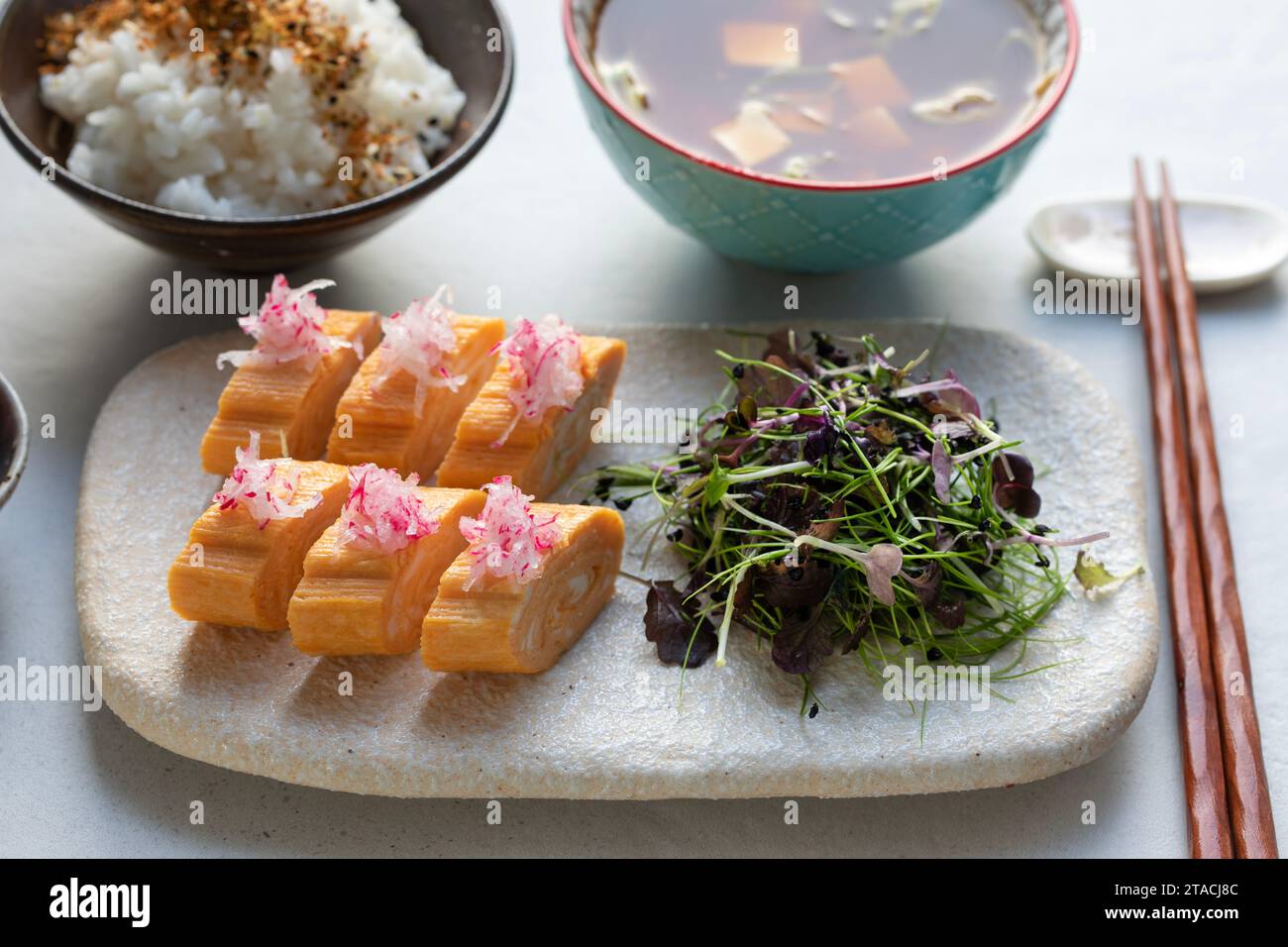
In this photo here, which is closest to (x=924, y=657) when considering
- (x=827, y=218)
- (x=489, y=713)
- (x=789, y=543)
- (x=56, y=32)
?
(x=789, y=543)

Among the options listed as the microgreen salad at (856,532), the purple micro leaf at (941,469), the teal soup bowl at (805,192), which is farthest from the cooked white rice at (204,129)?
the purple micro leaf at (941,469)

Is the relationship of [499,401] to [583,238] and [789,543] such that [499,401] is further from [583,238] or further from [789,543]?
[583,238]

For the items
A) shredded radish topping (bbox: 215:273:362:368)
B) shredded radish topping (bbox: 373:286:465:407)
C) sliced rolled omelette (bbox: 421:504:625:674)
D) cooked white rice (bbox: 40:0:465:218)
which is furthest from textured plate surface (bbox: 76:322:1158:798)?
cooked white rice (bbox: 40:0:465:218)

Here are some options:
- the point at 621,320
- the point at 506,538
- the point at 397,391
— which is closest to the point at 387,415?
the point at 397,391

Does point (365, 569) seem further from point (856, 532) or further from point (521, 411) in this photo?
point (856, 532)

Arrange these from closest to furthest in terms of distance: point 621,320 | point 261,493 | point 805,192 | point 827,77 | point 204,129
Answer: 1. point 261,493
2. point 805,192
3. point 204,129
4. point 827,77
5. point 621,320

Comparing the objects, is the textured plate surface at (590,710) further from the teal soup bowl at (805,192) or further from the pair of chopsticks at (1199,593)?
the teal soup bowl at (805,192)
